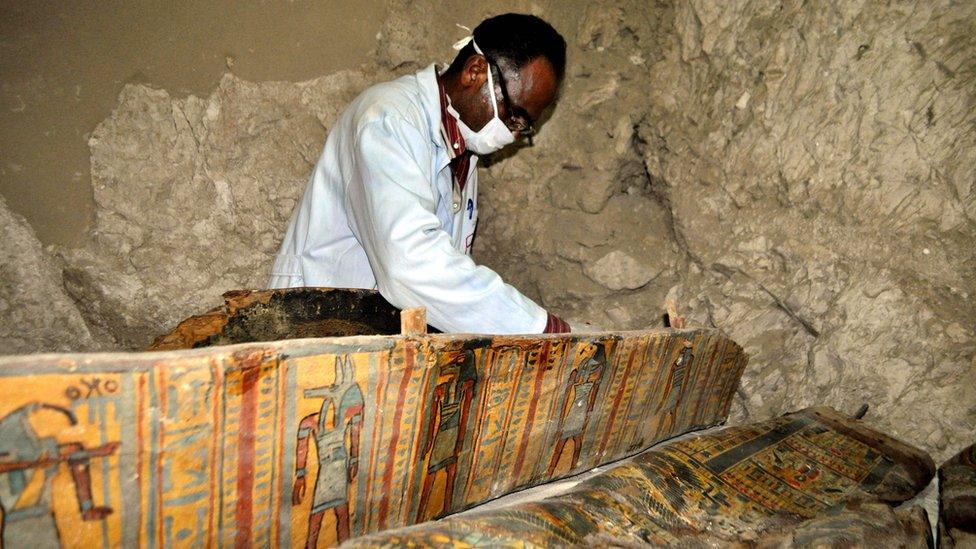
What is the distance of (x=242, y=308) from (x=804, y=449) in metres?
2.19

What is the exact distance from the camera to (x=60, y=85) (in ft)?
7.06

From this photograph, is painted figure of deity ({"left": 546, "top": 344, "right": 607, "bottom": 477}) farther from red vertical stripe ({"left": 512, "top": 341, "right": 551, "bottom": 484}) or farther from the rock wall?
the rock wall

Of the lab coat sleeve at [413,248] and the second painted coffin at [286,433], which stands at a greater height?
the lab coat sleeve at [413,248]

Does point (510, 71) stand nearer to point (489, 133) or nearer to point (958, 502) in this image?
point (489, 133)

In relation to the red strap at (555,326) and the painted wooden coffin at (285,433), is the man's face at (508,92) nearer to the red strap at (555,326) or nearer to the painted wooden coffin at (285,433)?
the red strap at (555,326)

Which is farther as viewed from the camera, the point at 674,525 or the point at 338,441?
the point at 674,525

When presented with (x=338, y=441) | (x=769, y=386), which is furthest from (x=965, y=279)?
(x=338, y=441)

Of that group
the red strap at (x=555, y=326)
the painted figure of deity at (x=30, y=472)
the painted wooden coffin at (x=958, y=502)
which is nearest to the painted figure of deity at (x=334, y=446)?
the painted figure of deity at (x=30, y=472)

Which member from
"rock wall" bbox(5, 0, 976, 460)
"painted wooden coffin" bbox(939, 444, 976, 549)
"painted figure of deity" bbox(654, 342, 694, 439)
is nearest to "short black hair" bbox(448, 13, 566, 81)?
"rock wall" bbox(5, 0, 976, 460)

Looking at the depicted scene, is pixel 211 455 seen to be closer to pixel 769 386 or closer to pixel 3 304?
pixel 3 304

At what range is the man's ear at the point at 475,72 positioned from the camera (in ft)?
6.98

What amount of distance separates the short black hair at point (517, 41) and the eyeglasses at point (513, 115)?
0.18 feet

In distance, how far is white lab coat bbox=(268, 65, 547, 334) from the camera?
1.81 meters

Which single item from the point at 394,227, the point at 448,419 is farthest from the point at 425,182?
the point at 448,419
